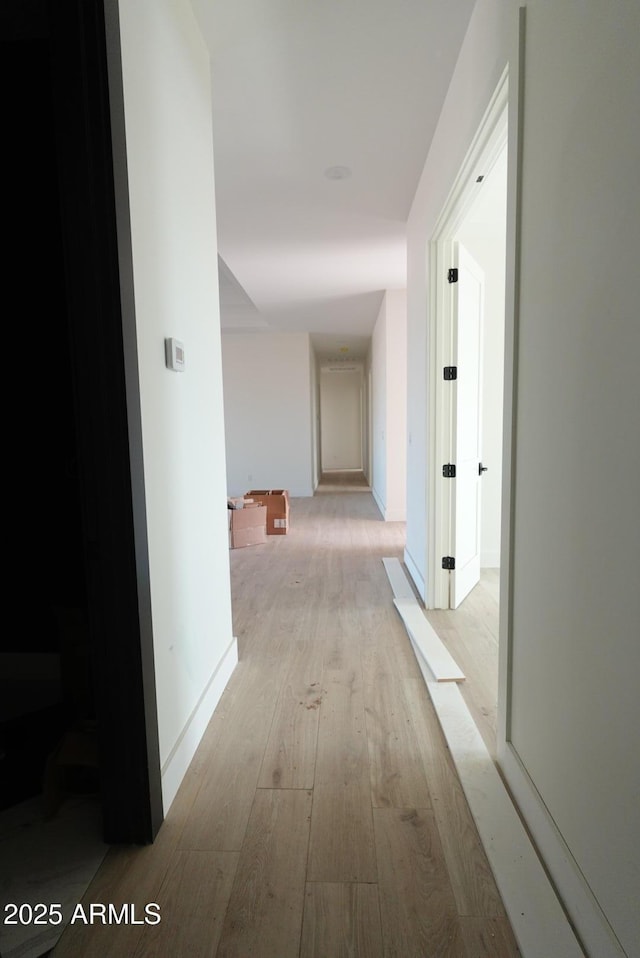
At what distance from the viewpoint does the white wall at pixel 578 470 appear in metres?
0.84

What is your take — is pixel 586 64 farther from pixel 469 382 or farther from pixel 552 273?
pixel 469 382

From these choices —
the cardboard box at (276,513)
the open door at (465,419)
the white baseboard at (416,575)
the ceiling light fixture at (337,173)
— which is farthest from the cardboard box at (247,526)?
the ceiling light fixture at (337,173)

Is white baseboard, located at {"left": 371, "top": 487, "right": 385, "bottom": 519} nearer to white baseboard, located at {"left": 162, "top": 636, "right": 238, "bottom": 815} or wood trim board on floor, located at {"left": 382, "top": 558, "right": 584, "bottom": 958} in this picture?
wood trim board on floor, located at {"left": 382, "top": 558, "right": 584, "bottom": 958}

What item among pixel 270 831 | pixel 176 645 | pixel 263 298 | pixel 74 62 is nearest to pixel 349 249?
pixel 263 298

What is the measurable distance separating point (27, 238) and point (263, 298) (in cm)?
423

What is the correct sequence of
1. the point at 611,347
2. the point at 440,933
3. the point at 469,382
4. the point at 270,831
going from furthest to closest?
the point at 469,382 → the point at 270,831 → the point at 440,933 → the point at 611,347

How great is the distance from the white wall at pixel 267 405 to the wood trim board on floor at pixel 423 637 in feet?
14.4

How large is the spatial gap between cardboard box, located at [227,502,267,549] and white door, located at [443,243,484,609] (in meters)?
2.22

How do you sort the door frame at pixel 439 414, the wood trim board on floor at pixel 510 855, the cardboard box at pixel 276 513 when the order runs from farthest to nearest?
the cardboard box at pixel 276 513 → the door frame at pixel 439 414 → the wood trim board on floor at pixel 510 855

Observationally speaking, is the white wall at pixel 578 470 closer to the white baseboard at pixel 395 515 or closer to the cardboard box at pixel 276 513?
the cardboard box at pixel 276 513

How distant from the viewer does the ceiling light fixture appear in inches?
112

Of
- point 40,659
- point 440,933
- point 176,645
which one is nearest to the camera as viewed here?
point 440,933

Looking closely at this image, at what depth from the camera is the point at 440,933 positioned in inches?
41.1

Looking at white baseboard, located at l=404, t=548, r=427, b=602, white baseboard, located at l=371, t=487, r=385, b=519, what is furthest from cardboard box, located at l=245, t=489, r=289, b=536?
white baseboard, located at l=404, t=548, r=427, b=602
